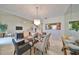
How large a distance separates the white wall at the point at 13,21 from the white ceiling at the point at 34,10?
0.07m

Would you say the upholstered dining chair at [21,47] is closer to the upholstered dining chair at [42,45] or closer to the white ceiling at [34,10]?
the upholstered dining chair at [42,45]

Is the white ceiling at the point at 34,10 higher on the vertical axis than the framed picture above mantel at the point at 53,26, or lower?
higher

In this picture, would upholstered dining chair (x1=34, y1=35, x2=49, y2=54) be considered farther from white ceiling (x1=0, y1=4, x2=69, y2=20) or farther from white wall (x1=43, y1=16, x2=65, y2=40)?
white ceiling (x1=0, y1=4, x2=69, y2=20)

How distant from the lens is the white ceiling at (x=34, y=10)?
206cm

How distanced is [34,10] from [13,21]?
0.42m

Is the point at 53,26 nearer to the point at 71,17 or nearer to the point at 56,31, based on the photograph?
the point at 56,31

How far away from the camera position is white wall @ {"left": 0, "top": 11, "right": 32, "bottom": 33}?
2.04 metres

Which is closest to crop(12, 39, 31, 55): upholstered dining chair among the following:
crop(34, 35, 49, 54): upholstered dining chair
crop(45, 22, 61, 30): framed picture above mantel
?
crop(34, 35, 49, 54): upholstered dining chair

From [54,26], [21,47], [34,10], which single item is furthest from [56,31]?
[21,47]

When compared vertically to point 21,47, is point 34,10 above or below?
above

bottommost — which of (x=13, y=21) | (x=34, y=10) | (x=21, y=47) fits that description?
(x=21, y=47)

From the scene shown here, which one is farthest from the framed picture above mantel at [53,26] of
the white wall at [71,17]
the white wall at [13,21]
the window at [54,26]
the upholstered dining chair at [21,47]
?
the upholstered dining chair at [21,47]

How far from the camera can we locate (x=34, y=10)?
2.07m

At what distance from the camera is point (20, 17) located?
208 cm
